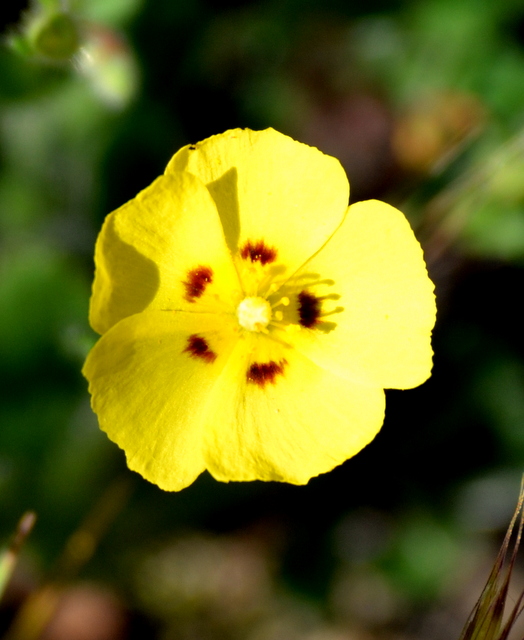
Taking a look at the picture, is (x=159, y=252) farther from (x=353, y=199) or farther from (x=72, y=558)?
(x=353, y=199)

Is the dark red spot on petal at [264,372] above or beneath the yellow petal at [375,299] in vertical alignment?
beneath

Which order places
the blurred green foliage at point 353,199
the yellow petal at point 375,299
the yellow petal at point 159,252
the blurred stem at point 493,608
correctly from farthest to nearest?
the blurred green foliage at point 353,199
the yellow petal at point 375,299
the yellow petal at point 159,252
the blurred stem at point 493,608

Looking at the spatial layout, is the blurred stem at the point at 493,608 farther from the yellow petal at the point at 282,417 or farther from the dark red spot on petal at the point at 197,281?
the dark red spot on petal at the point at 197,281

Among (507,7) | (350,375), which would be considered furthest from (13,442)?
(507,7)

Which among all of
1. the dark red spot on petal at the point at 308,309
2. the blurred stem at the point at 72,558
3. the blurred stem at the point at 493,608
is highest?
the dark red spot on petal at the point at 308,309

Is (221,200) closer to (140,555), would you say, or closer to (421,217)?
(421,217)

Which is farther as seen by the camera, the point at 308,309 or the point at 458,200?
the point at 458,200

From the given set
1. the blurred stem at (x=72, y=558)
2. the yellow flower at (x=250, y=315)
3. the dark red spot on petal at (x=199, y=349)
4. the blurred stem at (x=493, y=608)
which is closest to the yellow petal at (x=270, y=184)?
the yellow flower at (x=250, y=315)

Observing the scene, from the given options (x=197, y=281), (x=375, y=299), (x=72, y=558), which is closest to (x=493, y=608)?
(x=375, y=299)
